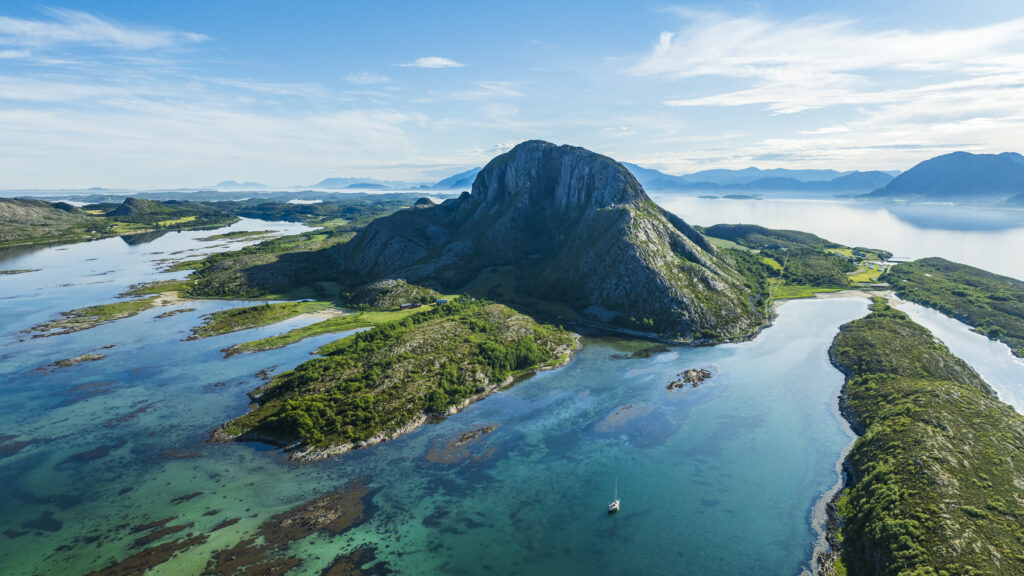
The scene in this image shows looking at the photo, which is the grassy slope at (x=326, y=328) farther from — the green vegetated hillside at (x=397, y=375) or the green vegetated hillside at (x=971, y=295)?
the green vegetated hillside at (x=971, y=295)

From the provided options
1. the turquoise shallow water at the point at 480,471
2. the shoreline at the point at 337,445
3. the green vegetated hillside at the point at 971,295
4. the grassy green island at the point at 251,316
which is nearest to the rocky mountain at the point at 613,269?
the turquoise shallow water at the point at 480,471

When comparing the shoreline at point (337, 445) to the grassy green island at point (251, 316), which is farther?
the grassy green island at point (251, 316)

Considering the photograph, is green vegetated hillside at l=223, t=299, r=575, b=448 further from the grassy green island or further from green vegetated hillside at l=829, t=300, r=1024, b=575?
green vegetated hillside at l=829, t=300, r=1024, b=575

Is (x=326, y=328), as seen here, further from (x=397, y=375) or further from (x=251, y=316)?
(x=397, y=375)

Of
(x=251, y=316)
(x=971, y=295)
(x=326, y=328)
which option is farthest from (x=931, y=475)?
(x=251, y=316)

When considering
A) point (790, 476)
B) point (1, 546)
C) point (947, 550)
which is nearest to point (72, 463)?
point (1, 546)

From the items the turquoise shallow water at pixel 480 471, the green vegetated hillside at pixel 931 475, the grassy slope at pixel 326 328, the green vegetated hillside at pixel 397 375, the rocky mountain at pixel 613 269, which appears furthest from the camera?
the rocky mountain at pixel 613 269

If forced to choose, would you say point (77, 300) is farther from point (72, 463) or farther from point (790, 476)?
point (790, 476)
